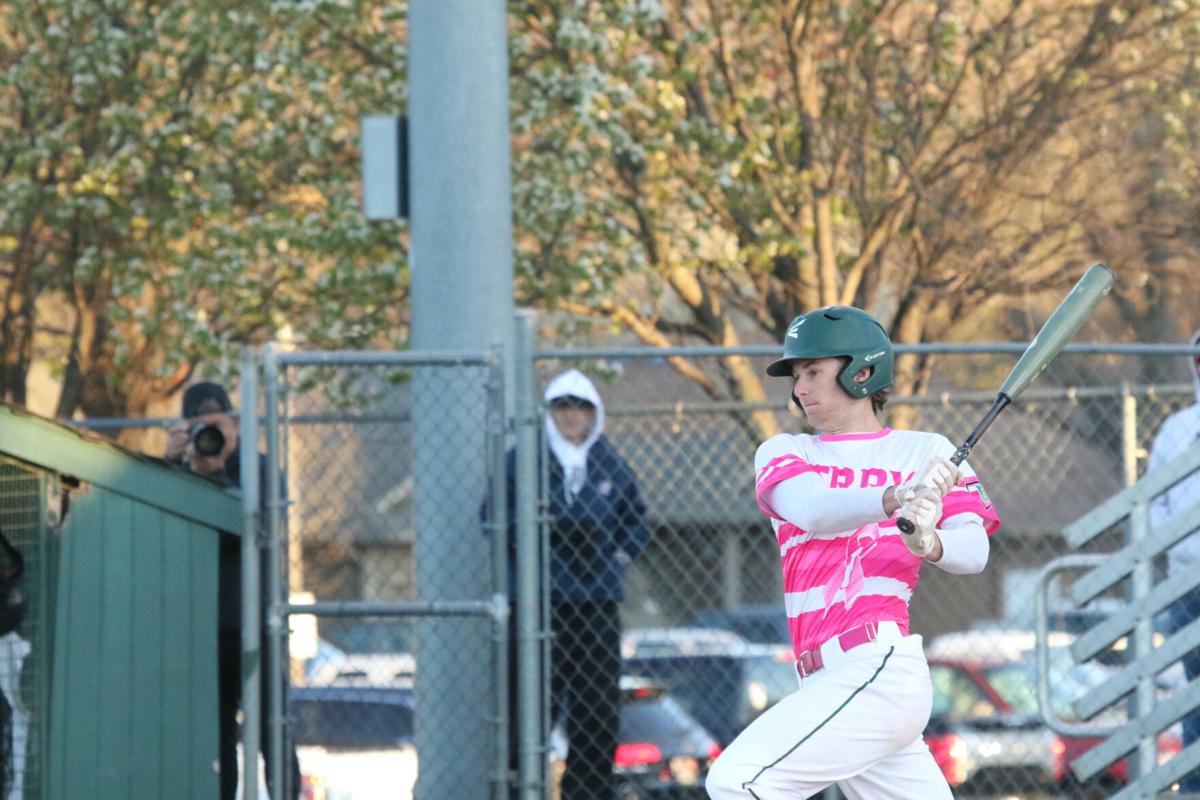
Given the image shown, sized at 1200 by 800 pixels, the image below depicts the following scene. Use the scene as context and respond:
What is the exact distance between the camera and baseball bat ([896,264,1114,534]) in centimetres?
459

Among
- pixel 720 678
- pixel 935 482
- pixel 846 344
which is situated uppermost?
pixel 846 344

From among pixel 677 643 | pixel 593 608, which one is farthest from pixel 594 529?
pixel 677 643

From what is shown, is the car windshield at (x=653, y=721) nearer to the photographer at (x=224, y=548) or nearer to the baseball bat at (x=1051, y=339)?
the photographer at (x=224, y=548)

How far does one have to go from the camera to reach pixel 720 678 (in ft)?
38.6

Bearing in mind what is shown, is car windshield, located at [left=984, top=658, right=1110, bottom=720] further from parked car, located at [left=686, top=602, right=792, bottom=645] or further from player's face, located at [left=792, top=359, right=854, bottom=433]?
player's face, located at [left=792, top=359, right=854, bottom=433]

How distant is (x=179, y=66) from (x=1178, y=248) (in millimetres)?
9065

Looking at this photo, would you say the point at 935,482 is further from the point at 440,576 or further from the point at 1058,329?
the point at 440,576

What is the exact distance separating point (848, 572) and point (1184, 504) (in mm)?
3204

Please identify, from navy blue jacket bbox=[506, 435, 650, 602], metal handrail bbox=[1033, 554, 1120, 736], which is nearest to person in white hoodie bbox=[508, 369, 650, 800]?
navy blue jacket bbox=[506, 435, 650, 602]

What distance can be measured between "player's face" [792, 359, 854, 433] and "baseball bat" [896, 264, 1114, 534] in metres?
0.32

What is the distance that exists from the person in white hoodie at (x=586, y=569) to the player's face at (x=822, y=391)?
2374 mm

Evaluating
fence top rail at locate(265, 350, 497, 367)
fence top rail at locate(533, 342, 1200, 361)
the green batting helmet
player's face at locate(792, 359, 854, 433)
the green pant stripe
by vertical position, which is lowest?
the green pant stripe

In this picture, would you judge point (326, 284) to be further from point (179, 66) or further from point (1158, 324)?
point (1158, 324)

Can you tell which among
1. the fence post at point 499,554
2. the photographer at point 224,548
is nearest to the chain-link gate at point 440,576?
the fence post at point 499,554
